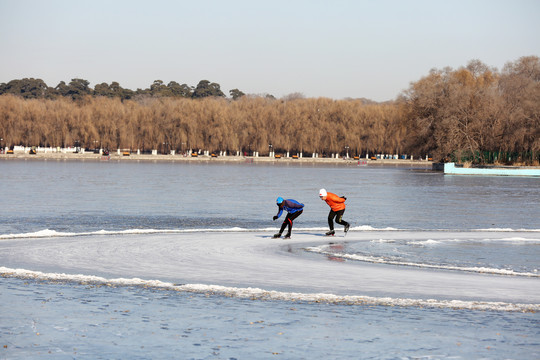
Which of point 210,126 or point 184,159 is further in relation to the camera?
point 184,159

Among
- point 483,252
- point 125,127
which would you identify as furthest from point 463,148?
point 483,252

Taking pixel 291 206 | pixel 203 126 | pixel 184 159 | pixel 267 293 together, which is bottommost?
pixel 267 293

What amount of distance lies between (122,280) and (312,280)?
3.62 metres

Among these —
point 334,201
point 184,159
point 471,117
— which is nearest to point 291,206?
point 334,201

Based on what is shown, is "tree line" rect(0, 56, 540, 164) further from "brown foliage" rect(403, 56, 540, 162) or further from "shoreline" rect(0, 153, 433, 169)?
"brown foliage" rect(403, 56, 540, 162)

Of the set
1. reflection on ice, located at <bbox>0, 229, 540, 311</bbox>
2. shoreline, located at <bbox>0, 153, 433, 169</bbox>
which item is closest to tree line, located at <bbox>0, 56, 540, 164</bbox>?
shoreline, located at <bbox>0, 153, 433, 169</bbox>

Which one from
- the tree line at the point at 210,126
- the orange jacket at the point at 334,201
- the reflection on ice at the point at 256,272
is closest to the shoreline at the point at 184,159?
the tree line at the point at 210,126

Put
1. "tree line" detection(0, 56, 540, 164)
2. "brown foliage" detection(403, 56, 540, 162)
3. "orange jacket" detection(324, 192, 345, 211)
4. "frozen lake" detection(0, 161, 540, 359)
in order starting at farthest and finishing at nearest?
"tree line" detection(0, 56, 540, 164) → "brown foliage" detection(403, 56, 540, 162) → "orange jacket" detection(324, 192, 345, 211) → "frozen lake" detection(0, 161, 540, 359)

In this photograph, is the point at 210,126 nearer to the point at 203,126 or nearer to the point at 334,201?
the point at 203,126

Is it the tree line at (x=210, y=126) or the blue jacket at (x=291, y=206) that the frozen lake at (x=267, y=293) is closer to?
the blue jacket at (x=291, y=206)

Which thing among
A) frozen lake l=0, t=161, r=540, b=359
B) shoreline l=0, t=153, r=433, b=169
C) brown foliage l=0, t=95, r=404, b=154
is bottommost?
frozen lake l=0, t=161, r=540, b=359

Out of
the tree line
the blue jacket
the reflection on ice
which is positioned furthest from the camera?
the tree line

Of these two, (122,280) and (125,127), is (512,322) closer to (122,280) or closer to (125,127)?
(122,280)

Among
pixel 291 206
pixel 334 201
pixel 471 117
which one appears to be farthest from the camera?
pixel 471 117
